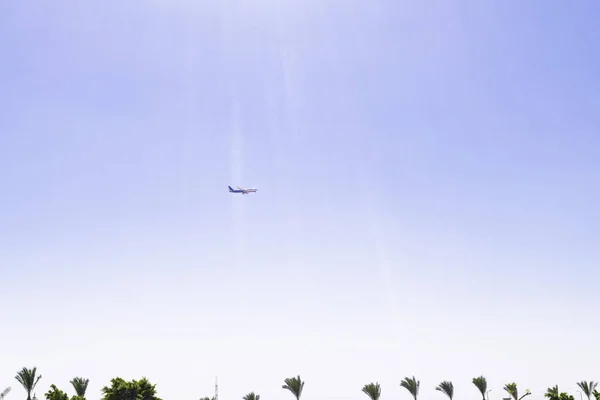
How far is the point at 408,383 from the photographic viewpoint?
216 feet

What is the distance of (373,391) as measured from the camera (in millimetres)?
64250

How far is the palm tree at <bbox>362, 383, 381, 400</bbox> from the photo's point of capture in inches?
2518

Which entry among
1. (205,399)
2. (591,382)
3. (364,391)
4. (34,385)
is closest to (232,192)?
(205,399)

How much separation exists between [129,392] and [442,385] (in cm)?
4361

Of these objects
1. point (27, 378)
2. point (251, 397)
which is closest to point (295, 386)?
point (251, 397)

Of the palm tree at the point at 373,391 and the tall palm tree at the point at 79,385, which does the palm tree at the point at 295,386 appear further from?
the tall palm tree at the point at 79,385

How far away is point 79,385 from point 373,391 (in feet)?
116

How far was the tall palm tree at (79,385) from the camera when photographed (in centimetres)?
5091

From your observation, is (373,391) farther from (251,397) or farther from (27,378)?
(27,378)

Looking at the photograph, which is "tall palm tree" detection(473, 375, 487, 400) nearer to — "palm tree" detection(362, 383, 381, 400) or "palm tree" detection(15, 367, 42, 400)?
"palm tree" detection(362, 383, 381, 400)

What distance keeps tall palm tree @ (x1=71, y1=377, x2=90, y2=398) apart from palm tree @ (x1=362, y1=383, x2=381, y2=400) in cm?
3429

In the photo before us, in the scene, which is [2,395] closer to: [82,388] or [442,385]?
[82,388]

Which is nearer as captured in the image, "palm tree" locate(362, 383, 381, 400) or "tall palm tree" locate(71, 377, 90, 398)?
"tall palm tree" locate(71, 377, 90, 398)

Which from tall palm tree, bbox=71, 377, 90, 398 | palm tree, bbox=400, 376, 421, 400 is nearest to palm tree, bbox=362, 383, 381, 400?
palm tree, bbox=400, 376, 421, 400
